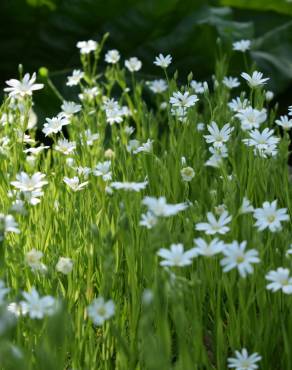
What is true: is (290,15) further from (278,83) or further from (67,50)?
(67,50)

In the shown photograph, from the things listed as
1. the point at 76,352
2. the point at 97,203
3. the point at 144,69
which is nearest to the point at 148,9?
the point at 144,69

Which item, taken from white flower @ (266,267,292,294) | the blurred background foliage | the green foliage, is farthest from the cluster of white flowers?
the green foliage

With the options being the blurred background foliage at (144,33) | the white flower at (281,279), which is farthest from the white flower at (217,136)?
the blurred background foliage at (144,33)

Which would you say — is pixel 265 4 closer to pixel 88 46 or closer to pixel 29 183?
pixel 88 46

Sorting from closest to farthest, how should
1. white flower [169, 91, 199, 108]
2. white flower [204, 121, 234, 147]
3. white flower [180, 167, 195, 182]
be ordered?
white flower [180, 167, 195, 182], white flower [204, 121, 234, 147], white flower [169, 91, 199, 108]

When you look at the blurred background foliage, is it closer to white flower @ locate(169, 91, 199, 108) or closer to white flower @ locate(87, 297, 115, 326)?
white flower @ locate(169, 91, 199, 108)

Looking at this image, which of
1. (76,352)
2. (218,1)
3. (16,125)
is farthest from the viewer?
(218,1)

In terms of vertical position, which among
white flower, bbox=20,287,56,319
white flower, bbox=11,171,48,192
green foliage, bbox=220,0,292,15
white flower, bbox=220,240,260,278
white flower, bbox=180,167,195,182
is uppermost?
green foliage, bbox=220,0,292,15
